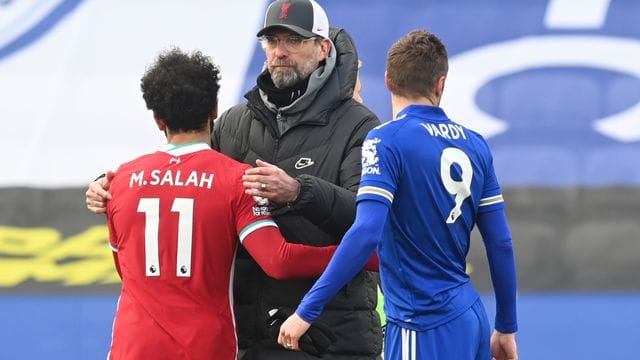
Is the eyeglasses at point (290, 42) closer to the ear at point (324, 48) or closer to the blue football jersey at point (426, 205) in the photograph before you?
the ear at point (324, 48)

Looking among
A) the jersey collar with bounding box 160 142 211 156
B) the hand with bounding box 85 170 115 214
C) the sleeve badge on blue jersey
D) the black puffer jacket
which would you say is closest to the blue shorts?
the black puffer jacket

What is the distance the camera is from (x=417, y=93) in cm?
306

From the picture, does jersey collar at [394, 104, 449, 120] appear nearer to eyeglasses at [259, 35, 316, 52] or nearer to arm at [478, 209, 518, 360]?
arm at [478, 209, 518, 360]

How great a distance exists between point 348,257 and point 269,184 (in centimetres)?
26

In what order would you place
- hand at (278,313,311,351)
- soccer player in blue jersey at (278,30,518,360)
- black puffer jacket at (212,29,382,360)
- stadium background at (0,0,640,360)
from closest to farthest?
1. hand at (278,313,311,351)
2. soccer player in blue jersey at (278,30,518,360)
3. black puffer jacket at (212,29,382,360)
4. stadium background at (0,0,640,360)

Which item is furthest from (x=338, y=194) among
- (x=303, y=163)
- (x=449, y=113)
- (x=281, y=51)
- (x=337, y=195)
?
(x=449, y=113)

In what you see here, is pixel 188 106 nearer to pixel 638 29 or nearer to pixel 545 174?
pixel 545 174

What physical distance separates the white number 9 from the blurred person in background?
0.28m

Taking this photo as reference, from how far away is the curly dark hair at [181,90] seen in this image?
9.80 feet

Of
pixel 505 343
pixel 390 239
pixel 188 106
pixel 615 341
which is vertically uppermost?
pixel 188 106

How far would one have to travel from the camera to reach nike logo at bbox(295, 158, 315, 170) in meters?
3.27

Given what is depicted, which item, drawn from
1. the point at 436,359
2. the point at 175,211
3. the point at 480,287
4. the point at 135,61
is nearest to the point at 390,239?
the point at 436,359

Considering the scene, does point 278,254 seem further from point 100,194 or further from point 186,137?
point 100,194

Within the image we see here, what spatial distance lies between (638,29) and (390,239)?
4022 mm
